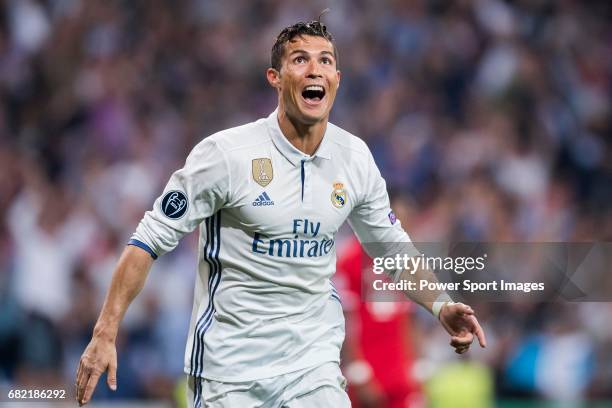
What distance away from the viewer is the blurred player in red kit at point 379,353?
7035 millimetres

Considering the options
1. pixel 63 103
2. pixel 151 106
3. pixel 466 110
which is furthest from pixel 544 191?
pixel 63 103

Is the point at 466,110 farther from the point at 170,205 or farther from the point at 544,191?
the point at 170,205

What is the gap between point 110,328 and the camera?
4086 mm

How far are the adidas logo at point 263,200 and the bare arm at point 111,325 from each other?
0.44 m

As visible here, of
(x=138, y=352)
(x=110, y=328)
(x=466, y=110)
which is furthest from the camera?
(x=466, y=110)

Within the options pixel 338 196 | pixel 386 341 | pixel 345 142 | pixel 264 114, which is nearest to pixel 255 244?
pixel 338 196

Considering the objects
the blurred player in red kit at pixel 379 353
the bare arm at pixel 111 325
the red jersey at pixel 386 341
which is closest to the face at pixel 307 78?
the bare arm at pixel 111 325

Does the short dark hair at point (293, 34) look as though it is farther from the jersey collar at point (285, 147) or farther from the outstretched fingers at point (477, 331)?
the outstretched fingers at point (477, 331)

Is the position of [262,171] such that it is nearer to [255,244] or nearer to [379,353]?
[255,244]

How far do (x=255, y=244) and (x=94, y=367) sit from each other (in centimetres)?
74

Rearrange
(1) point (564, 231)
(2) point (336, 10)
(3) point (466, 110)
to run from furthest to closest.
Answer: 1. (2) point (336, 10)
2. (3) point (466, 110)
3. (1) point (564, 231)

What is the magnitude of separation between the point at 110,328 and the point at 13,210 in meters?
5.31

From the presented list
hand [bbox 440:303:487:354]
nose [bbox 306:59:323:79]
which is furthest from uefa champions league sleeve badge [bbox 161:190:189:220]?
hand [bbox 440:303:487:354]

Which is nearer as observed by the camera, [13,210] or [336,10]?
[13,210]
